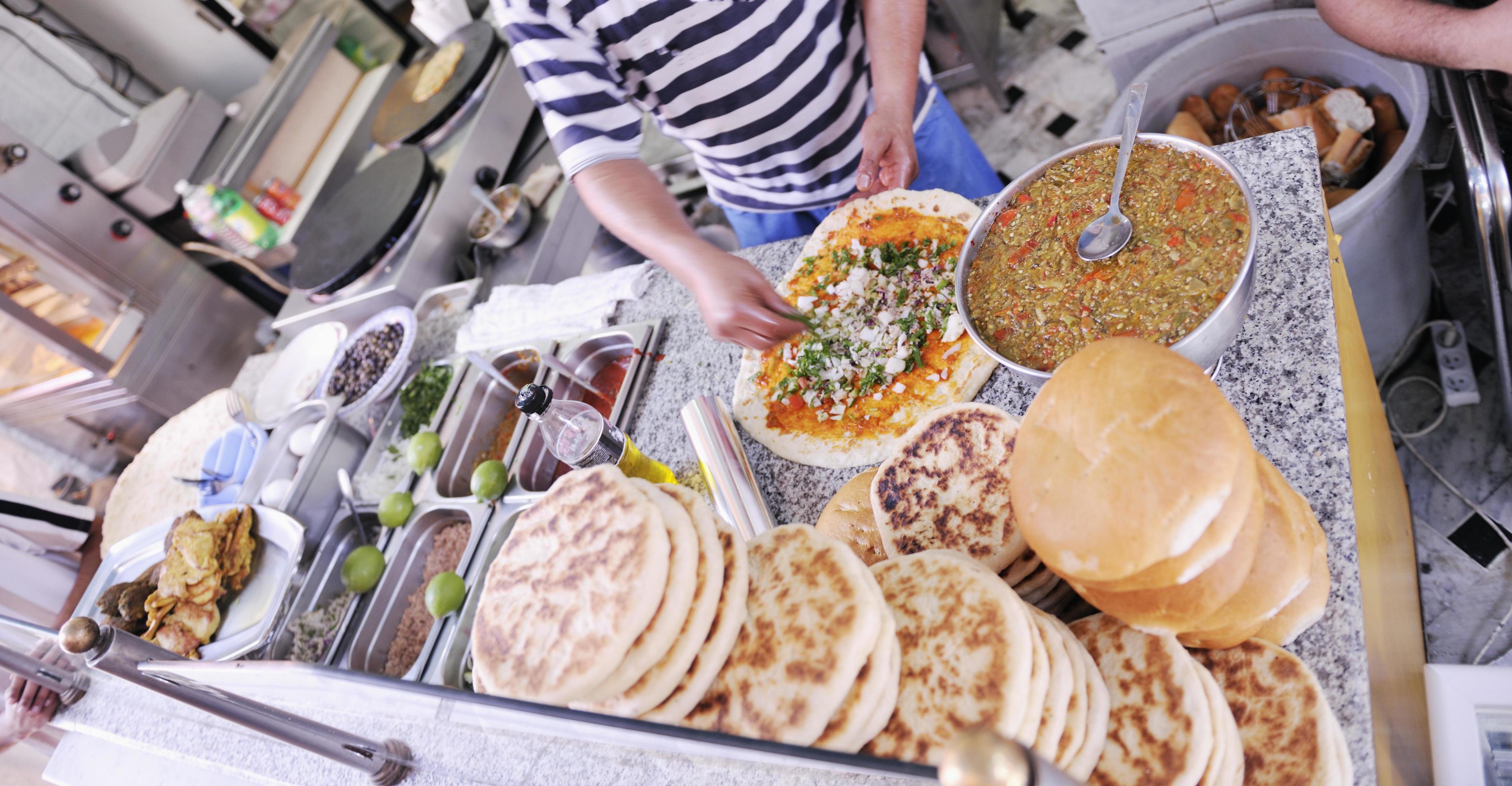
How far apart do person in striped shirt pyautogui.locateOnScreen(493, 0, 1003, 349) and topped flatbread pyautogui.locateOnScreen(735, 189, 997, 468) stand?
Result: 179 millimetres

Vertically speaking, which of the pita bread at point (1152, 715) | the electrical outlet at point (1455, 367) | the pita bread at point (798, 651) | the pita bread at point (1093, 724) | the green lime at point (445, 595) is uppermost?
the pita bread at point (798, 651)

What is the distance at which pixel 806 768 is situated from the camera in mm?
919

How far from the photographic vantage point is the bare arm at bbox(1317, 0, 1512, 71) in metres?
2.11

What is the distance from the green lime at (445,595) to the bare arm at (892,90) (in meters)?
1.70

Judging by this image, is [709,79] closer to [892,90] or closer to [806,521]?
[892,90]

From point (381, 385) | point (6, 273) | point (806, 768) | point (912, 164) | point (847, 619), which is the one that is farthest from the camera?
point (6, 273)

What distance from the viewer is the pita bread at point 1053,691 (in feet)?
3.21

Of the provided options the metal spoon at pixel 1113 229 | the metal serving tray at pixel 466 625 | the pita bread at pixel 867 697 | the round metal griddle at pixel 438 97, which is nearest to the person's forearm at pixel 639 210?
the metal serving tray at pixel 466 625

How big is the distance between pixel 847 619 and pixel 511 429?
2.25 m

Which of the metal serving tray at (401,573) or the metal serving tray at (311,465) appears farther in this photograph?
the metal serving tray at (311,465)

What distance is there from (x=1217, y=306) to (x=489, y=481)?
2.12 meters

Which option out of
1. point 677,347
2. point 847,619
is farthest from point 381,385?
point 847,619

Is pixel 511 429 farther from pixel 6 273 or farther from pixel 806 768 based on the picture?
pixel 6 273

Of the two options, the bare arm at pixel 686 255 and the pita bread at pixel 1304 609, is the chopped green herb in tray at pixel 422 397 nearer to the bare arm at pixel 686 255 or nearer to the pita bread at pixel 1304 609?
the bare arm at pixel 686 255
